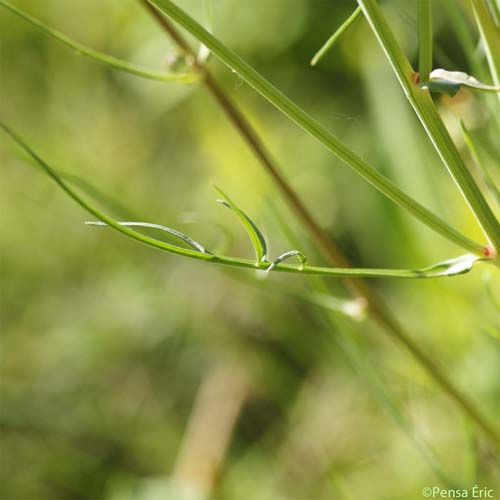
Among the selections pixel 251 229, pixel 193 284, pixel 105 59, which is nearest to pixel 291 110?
pixel 251 229

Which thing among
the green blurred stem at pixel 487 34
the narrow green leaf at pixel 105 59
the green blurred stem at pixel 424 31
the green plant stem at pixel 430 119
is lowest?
the green plant stem at pixel 430 119

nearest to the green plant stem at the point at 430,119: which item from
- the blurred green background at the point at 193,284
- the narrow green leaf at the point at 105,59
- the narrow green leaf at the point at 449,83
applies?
the narrow green leaf at the point at 449,83

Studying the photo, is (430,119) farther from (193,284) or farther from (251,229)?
(193,284)

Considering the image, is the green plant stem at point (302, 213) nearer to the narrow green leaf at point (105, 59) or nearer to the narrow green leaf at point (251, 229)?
the narrow green leaf at point (105, 59)

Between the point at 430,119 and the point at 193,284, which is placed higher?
the point at 193,284

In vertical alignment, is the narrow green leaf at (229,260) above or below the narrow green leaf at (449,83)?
below

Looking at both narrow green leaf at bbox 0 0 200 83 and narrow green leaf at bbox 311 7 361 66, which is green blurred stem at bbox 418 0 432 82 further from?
narrow green leaf at bbox 0 0 200 83
